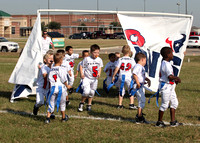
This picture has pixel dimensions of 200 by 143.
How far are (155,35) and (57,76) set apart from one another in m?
4.15

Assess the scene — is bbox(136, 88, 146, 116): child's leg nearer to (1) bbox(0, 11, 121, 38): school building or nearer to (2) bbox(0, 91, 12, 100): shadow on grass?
(2) bbox(0, 91, 12, 100): shadow on grass

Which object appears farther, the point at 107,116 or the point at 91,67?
the point at 91,67

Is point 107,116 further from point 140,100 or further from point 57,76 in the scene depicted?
point 57,76

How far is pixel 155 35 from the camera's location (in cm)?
1102

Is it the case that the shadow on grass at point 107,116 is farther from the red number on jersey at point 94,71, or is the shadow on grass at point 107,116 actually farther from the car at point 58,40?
the car at point 58,40

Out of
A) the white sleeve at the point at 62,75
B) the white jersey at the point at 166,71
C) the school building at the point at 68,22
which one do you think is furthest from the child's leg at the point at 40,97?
the school building at the point at 68,22

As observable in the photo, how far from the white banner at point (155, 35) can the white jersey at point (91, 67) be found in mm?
1598

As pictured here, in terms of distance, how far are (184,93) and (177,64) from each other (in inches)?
80.1

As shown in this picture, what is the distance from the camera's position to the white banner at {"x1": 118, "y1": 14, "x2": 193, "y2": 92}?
1074cm

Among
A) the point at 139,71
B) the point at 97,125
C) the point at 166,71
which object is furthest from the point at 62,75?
the point at 166,71

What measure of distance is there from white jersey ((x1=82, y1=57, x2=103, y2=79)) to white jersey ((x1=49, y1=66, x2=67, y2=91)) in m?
1.68

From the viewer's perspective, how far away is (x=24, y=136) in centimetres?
709

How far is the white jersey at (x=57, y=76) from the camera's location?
7.89 meters

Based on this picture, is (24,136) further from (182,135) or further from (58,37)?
(58,37)
